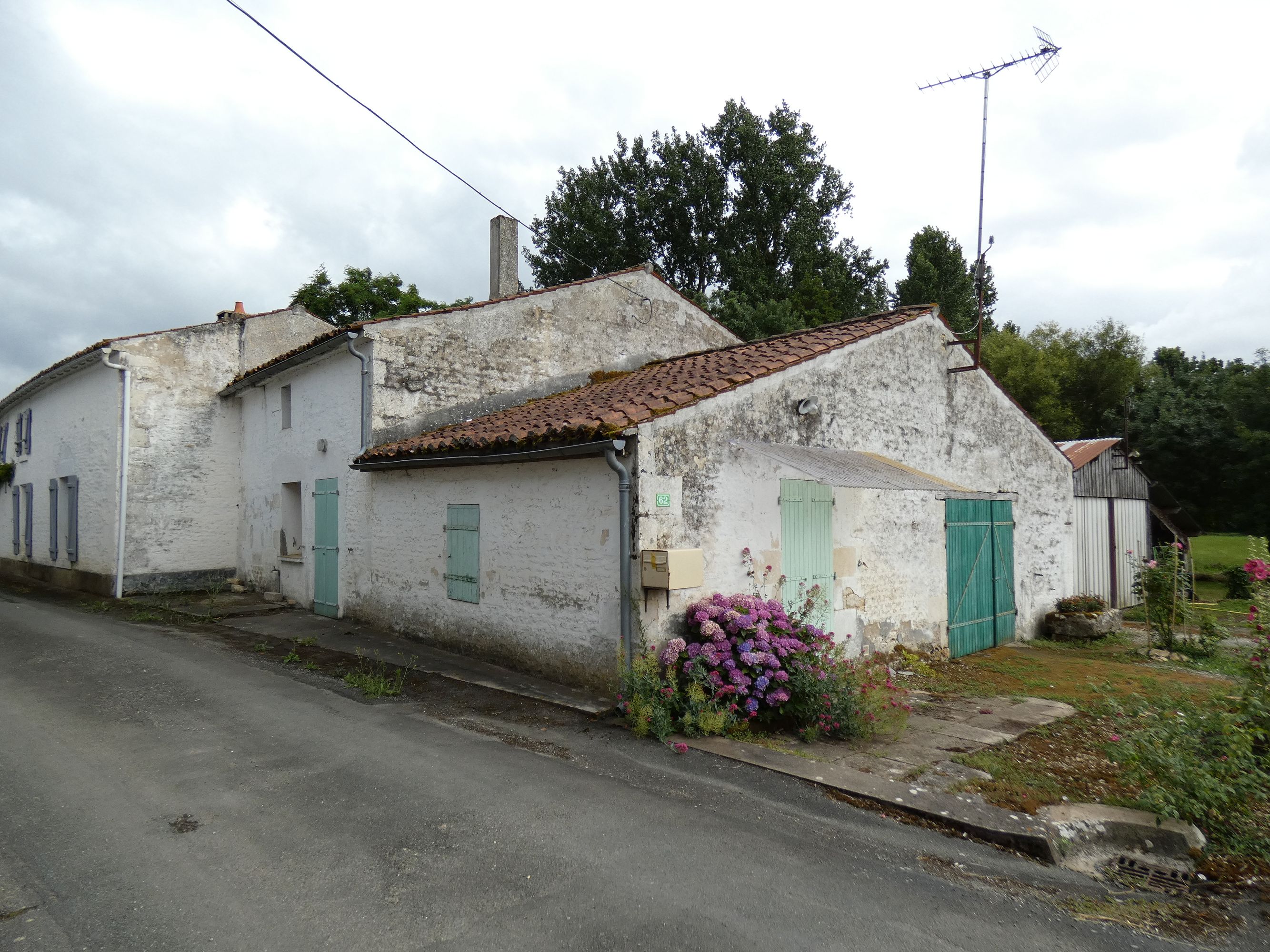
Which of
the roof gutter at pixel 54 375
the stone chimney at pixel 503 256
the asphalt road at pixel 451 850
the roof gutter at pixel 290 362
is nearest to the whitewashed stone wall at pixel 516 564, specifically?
the asphalt road at pixel 451 850

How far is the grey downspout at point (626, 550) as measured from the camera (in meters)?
6.60

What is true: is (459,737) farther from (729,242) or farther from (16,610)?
(729,242)

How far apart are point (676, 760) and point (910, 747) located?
193 cm

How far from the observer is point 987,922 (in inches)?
136

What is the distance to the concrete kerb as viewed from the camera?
4.30 m

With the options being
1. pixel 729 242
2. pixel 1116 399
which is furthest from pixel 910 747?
pixel 1116 399

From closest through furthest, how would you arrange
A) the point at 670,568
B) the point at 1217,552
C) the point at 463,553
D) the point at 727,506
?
the point at 670,568
the point at 727,506
the point at 463,553
the point at 1217,552

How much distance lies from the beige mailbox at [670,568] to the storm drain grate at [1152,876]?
3.49 m

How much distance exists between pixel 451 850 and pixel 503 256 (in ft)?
39.7

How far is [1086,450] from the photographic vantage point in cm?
1496

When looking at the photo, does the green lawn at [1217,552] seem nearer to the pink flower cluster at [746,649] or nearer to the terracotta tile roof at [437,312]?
the terracotta tile roof at [437,312]

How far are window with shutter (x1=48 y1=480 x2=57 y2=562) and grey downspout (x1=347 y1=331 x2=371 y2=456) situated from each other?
11.0 metres

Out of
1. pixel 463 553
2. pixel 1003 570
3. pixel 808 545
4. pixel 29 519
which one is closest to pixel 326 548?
pixel 463 553

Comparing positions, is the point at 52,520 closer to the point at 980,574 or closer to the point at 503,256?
the point at 503,256
